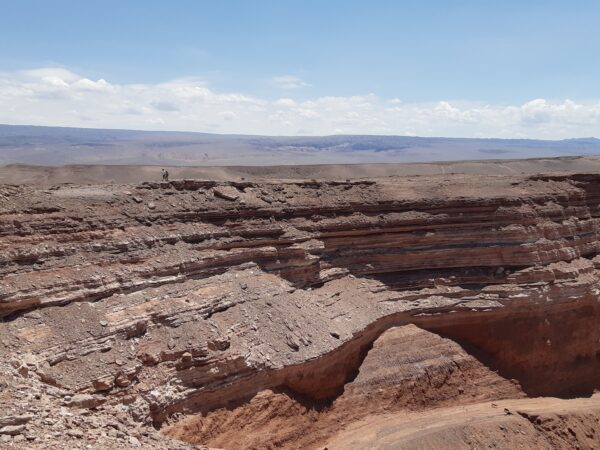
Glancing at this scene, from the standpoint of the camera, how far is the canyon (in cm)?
1504

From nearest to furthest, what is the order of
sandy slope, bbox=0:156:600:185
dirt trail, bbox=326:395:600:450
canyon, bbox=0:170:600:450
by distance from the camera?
canyon, bbox=0:170:600:450
dirt trail, bbox=326:395:600:450
sandy slope, bbox=0:156:600:185

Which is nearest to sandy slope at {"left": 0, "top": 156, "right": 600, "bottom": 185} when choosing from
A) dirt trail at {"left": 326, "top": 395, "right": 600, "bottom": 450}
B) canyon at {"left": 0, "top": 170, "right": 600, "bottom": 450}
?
canyon at {"left": 0, "top": 170, "right": 600, "bottom": 450}

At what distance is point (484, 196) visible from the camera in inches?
974

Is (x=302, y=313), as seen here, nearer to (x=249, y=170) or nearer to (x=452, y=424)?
(x=452, y=424)

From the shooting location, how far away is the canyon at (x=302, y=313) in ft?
49.3

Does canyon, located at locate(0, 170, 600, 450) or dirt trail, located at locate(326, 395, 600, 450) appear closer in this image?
canyon, located at locate(0, 170, 600, 450)

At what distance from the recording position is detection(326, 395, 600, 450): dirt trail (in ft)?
61.6

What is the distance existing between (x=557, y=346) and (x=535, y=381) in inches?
68.4

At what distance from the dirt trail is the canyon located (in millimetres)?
92

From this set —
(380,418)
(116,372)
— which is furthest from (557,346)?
(116,372)

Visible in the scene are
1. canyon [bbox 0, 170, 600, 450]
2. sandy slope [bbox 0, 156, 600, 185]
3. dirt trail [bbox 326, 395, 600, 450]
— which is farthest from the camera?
sandy slope [bbox 0, 156, 600, 185]

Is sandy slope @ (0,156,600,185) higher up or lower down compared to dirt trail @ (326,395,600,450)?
higher up

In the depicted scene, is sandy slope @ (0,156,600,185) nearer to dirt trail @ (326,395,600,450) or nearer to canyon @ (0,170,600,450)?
canyon @ (0,170,600,450)

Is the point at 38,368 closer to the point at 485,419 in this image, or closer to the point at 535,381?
the point at 485,419
